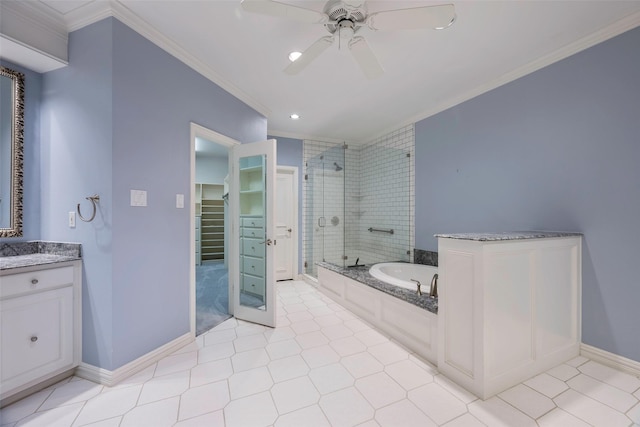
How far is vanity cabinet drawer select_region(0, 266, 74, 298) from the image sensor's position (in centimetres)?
146

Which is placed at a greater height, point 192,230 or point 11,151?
point 11,151

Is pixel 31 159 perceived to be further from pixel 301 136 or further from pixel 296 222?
pixel 301 136

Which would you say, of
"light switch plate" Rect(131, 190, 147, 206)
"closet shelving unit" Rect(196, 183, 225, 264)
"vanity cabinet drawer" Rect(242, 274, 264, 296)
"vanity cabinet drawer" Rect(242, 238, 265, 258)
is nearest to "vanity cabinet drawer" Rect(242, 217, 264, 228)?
"vanity cabinet drawer" Rect(242, 238, 265, 258)

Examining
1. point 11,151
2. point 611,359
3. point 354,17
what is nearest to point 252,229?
point 11,151

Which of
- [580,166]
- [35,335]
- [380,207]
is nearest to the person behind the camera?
[35,335]

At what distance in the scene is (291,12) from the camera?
4.62 feet

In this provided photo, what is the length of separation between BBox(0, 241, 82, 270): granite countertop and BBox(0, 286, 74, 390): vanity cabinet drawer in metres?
0.23

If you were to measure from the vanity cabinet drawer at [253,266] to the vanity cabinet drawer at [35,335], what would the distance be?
4.66 feet

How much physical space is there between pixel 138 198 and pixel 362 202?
3.21m

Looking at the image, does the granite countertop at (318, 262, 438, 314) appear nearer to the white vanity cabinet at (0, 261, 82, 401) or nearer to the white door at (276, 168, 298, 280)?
the white door at (276, 168, 298, 280)

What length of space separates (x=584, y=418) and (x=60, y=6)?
13.4 ft

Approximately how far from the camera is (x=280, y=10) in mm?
1381

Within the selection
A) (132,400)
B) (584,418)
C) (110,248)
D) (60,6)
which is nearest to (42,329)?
(110,248)

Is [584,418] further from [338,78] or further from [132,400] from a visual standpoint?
[338,78]
